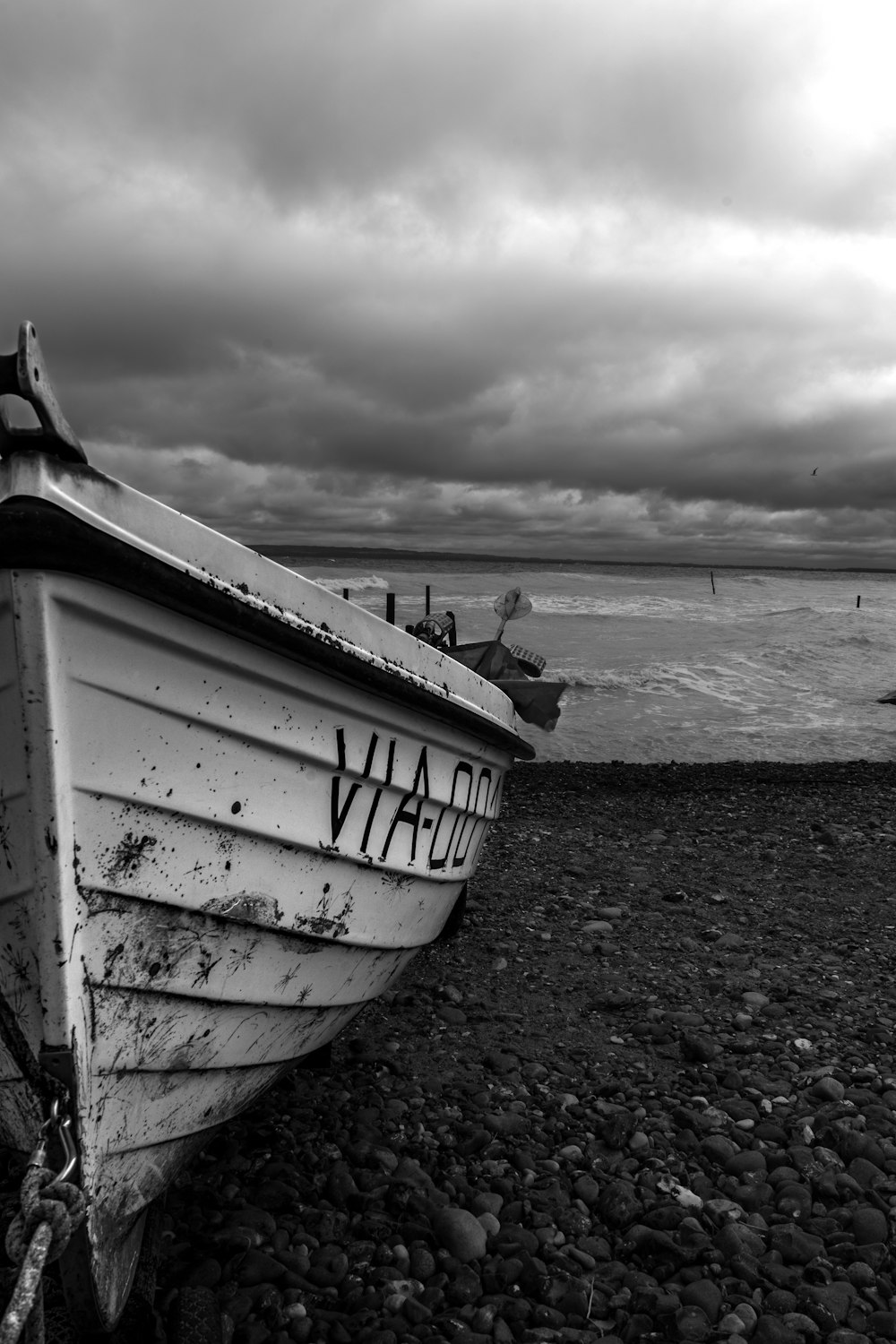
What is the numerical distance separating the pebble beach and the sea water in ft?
28.5

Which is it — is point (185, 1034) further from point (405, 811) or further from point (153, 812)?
point (405, 811)

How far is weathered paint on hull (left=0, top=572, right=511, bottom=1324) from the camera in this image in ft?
7.59

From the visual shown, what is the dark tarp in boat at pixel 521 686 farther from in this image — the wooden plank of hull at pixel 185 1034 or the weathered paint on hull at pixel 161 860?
the wooden plank of hull at pixel 185 1034

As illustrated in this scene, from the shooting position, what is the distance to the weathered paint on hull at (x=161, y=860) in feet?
7.59

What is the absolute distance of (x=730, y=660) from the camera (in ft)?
81.6

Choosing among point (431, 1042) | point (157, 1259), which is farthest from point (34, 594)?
point (431, 1042)

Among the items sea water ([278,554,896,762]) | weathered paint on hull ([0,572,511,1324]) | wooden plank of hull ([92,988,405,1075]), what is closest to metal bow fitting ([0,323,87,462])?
weathered paint on hull ([0,572,511,1324])

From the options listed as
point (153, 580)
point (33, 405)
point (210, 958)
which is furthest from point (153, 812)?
point (33, 405)

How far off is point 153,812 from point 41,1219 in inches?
40.5

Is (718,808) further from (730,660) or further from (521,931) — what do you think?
(730,660)

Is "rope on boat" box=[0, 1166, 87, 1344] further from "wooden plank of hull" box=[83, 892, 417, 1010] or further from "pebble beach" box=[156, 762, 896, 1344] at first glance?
"pebble beach" box=[156, 762, 896, 1344]

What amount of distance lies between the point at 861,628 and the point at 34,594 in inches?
1462

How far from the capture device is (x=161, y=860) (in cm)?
259

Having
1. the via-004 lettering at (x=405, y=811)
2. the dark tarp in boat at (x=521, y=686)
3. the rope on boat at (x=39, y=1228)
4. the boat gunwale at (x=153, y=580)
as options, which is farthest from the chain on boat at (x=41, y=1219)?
the dark tarp in boat at (x=521, y=686)
